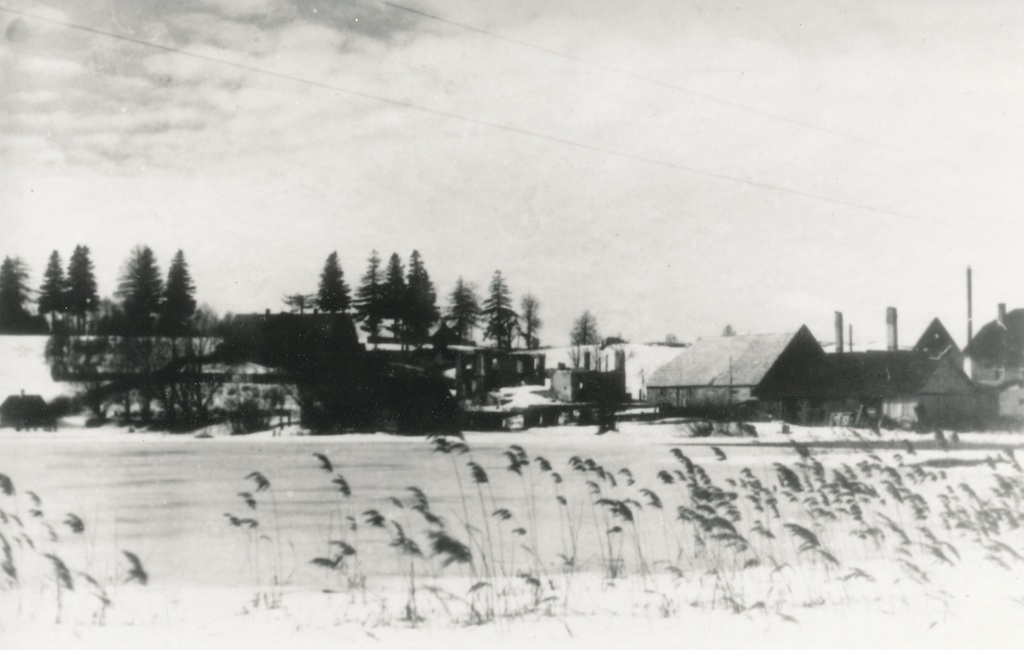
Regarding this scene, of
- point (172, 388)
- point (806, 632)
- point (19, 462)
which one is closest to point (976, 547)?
point (806, 632)

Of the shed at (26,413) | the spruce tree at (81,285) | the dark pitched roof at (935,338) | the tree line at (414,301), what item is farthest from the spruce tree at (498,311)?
the dark pitched roof at (935,338)

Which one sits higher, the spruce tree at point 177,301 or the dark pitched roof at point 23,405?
the spruce tree at point 177,301

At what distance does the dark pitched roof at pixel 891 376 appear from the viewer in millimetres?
57000

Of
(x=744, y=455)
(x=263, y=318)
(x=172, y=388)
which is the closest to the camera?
(x=744, y=455)

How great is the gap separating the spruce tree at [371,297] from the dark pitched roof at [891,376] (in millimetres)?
39921

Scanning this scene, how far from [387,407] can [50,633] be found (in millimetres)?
36062

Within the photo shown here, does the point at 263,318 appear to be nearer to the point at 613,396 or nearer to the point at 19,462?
the point at 19,462

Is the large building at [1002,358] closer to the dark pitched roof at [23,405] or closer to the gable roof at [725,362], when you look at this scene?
the gable roof at [725,362]

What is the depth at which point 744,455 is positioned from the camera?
31516 millimetres

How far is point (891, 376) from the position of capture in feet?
189

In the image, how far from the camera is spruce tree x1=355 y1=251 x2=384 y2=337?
21.7 metres

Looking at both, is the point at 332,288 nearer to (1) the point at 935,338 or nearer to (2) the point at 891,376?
(2) the point at 891,376

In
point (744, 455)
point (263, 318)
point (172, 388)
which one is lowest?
point (744, 455)

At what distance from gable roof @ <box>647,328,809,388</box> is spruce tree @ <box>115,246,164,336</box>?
46.0 m
